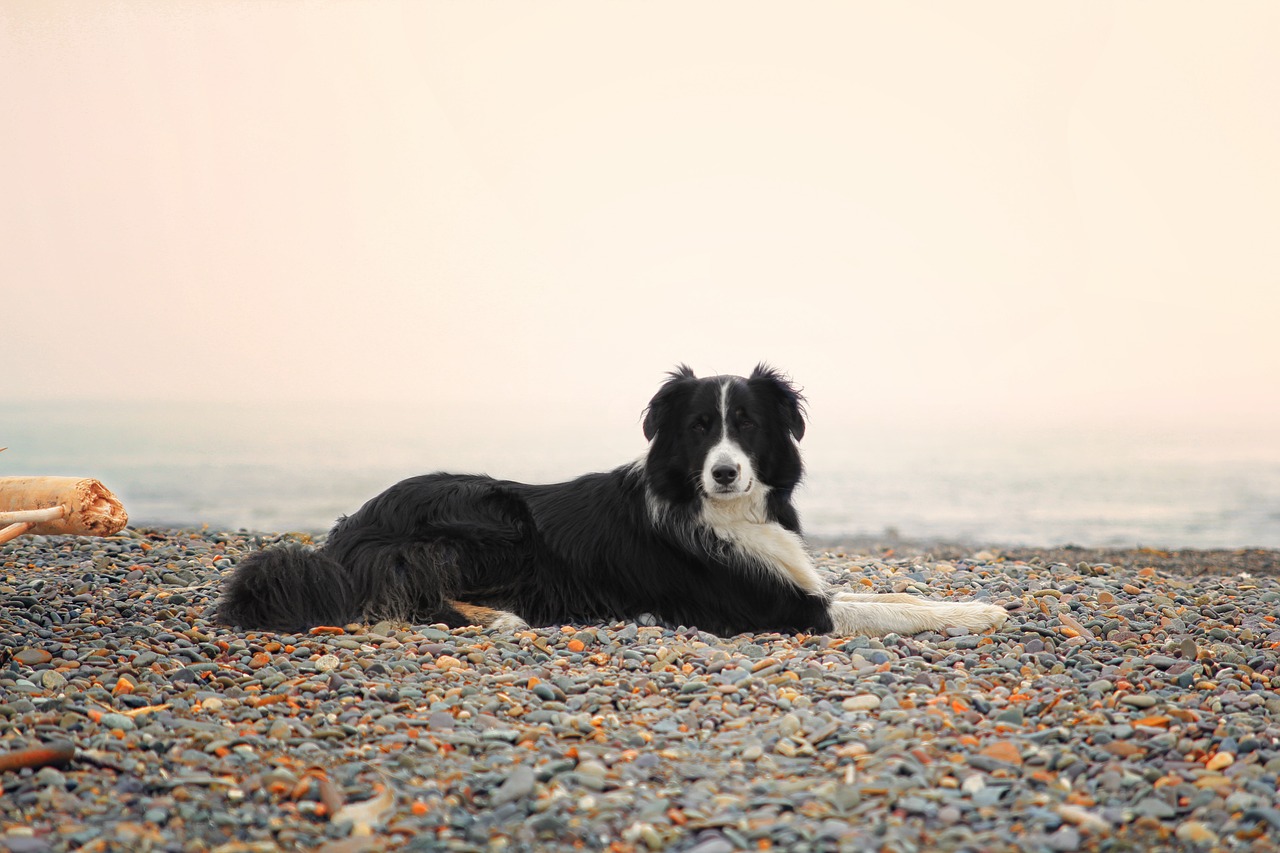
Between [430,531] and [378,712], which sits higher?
[430,531]

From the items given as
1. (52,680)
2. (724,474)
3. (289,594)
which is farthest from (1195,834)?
(52,680)

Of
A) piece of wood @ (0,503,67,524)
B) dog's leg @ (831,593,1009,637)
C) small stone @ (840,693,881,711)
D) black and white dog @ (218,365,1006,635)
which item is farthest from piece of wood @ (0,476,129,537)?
dog's leg @ (831,593,1009,637)

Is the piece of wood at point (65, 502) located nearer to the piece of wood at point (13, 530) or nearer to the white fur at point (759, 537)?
the piece of wood at point (13, 530)

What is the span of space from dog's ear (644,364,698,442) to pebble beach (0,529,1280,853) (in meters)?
1.08

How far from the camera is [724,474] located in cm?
505

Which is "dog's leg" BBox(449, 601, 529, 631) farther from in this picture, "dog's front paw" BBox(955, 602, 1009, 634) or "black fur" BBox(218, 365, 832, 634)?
"dog's front paw" BBox(955, 602, 1009, 634)

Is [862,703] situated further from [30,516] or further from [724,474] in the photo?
[30,516]

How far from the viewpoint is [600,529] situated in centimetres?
557

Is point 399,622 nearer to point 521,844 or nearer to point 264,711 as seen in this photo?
point 264,711

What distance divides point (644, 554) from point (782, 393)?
1150 millimetres

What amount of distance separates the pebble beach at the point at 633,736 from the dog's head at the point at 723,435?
2.60ft

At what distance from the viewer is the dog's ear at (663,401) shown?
17.8 ft

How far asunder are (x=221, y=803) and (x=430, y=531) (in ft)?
8.10

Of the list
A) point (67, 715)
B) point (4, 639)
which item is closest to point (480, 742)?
point (67, 715)
